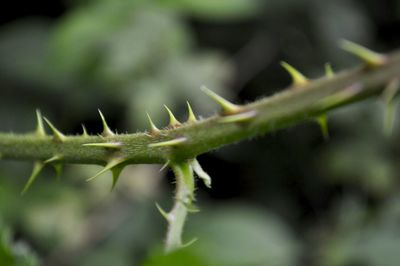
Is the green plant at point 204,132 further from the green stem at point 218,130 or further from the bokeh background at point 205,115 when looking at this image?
the bokeh background at point 205,115

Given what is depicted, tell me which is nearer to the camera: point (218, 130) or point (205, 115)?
point (218, 130)

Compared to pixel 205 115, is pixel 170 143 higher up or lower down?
lower down

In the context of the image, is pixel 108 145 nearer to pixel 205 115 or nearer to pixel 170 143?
pixel 170 143

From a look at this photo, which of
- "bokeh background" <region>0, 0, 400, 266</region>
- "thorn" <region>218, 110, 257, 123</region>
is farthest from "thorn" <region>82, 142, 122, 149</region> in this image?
"bokeh background" <region>0, 0, 400, 266</region>

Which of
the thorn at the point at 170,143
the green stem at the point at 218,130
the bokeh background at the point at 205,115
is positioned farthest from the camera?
the bokeh background at the point at 205,115

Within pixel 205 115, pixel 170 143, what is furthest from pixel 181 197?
pixel 205 115

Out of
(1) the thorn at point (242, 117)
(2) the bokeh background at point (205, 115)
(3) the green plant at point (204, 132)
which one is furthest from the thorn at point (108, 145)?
(2) the bokeh background at point (205, 115)
